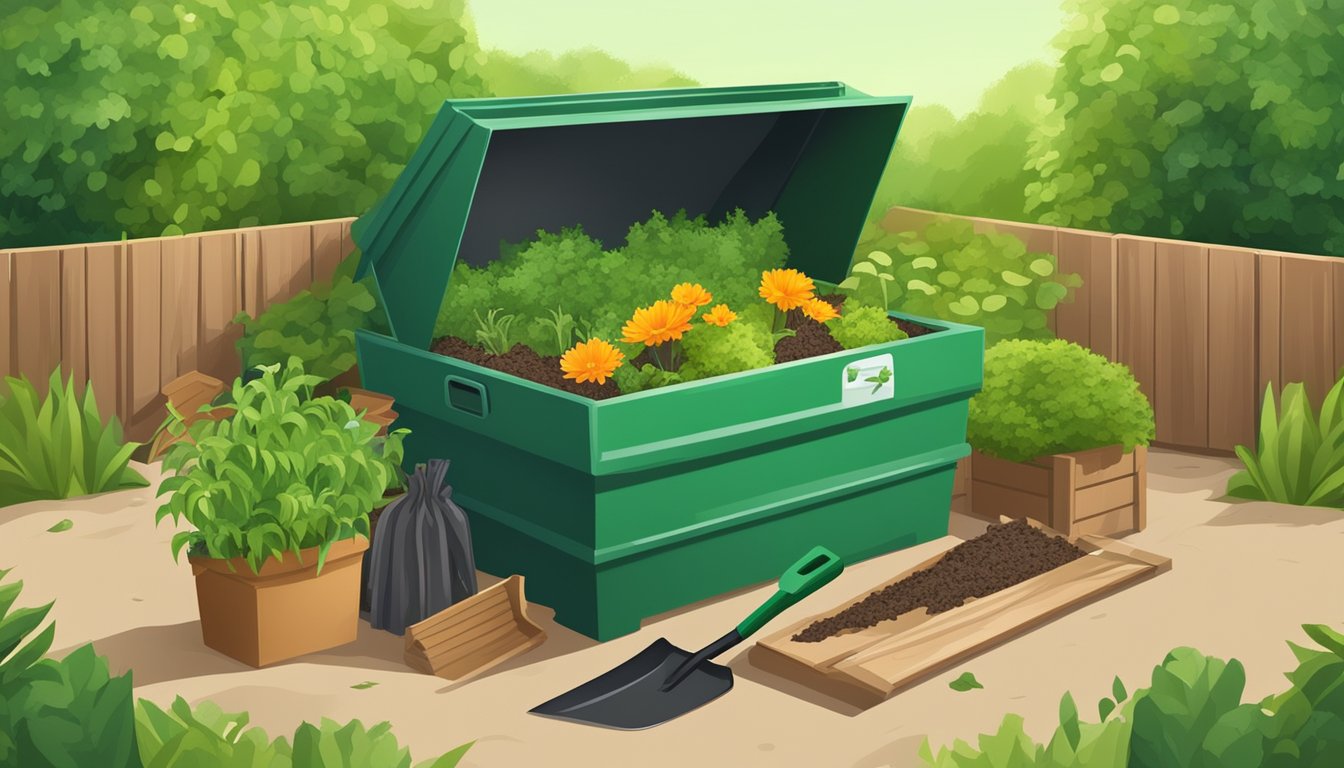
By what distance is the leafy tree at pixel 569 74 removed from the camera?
391 inches

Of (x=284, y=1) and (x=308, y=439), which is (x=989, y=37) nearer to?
(x=284, y=1)

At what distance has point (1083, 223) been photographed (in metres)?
7.78

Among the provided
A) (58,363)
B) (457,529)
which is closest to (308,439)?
(457,529)

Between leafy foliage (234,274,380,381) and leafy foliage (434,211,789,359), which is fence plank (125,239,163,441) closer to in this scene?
leafy foliage (234,274,380,381)

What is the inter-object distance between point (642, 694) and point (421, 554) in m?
0.82

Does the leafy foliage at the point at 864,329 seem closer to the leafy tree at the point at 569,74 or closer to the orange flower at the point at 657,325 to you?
the orange flower at the point at 657,325

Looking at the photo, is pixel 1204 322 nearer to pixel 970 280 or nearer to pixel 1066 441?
pixel 970 280

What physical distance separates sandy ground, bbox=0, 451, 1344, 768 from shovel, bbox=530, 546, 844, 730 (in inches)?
2.5

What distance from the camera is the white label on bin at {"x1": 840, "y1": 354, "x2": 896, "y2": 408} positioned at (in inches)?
209

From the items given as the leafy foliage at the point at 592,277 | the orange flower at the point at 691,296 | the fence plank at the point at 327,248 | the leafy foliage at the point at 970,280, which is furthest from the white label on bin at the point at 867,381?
the fence plank at the point at 327,248

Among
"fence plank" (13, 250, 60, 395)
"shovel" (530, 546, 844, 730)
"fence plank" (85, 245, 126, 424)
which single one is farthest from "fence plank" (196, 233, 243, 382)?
"shovel" (530, 546, 844, 730)

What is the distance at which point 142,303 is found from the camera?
6711 millimetres

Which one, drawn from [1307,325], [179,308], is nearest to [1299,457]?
[1307,325]

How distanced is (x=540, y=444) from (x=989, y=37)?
6512 mm
